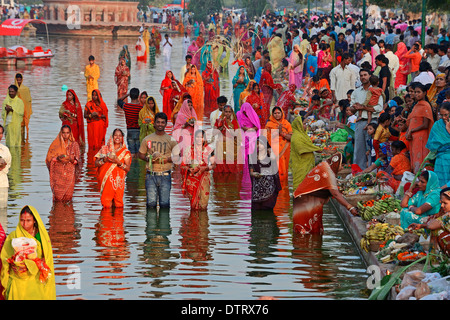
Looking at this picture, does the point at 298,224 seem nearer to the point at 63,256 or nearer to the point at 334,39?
the point at 63,256

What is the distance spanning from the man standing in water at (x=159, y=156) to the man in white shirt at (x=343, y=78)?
21.6ft

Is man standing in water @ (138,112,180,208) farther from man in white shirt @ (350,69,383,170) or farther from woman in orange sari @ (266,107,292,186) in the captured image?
man in white shirt @ (350,69,383,170)

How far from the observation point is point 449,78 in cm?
1327

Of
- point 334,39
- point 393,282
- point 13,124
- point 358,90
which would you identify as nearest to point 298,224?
point 393,282

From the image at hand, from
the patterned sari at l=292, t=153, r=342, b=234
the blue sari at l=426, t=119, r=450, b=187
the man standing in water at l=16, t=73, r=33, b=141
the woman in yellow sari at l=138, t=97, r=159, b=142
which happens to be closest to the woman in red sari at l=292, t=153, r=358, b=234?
the patterned sari at l=292, t=153, r=342, b=234

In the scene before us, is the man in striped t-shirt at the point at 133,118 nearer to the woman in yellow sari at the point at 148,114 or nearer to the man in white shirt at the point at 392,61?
the woman in yellow sari at the point at 148,114

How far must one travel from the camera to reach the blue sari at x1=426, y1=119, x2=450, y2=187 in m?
10.6

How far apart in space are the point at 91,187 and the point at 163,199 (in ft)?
6.15

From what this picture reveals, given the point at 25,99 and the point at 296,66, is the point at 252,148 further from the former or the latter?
the point at 296,66

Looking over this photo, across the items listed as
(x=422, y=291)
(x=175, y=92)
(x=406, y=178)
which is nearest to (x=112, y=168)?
(x=406, y=178)

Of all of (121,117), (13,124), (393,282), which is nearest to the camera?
(393,282)

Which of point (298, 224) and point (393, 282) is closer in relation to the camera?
point (393, 282)

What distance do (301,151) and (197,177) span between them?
1337 millimetres

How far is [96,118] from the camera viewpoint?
1594 centimetres
